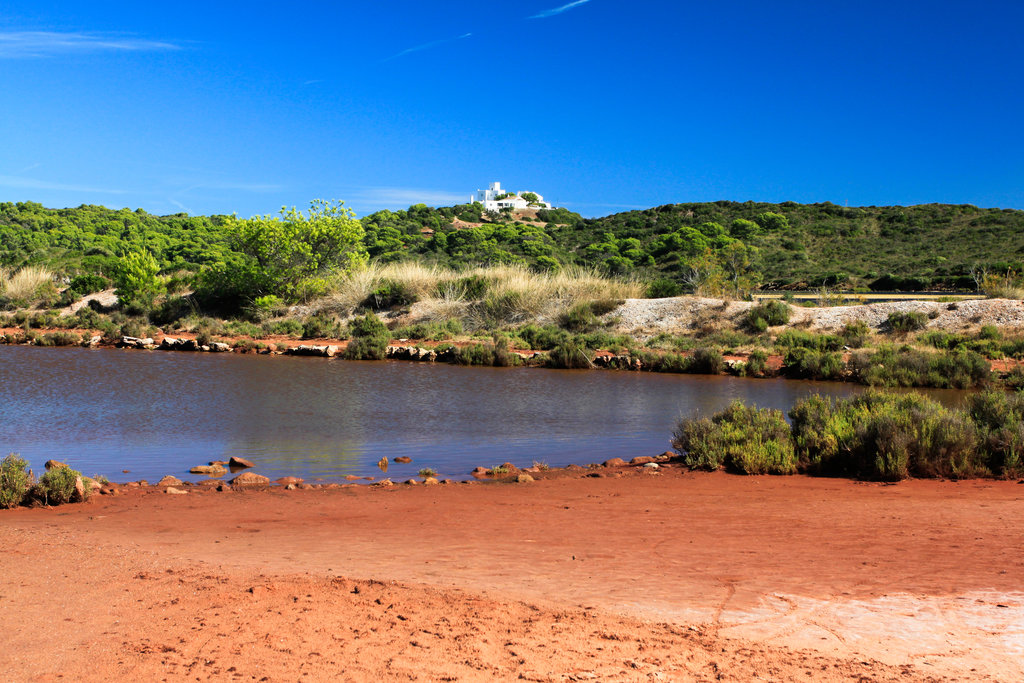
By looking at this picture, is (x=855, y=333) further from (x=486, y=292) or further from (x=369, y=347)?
(x=369, y=347)

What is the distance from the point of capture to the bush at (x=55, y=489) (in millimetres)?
7395

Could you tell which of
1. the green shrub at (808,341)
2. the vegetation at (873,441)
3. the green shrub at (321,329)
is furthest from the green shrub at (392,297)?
the vegetation at (873,441)

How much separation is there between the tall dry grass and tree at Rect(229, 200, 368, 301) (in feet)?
4.22

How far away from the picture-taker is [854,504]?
25.2 ft

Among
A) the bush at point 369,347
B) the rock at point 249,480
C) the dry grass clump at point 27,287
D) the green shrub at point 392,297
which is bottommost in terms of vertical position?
the rock at point 249,480

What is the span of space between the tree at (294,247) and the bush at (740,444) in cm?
2543

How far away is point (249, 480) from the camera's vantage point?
28.0ft

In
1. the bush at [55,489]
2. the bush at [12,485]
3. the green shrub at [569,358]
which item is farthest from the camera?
the green shrub at [569,358]

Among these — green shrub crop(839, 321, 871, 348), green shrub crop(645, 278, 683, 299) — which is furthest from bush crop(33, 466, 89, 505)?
green shrub crop(645, 278, 683, 299)

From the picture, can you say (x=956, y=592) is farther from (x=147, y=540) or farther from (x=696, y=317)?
(x=696, y=317)

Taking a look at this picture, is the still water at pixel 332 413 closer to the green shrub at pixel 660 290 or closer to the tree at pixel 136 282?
the green shrub at pixel 660 290

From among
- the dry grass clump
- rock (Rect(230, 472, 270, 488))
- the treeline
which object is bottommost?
rock (Rect(230, 472, 270, 488))

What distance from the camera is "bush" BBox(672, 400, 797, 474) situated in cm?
945

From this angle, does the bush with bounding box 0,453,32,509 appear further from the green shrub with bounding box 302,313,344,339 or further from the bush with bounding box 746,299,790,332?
the bush with bounding box 746,299,790,332
